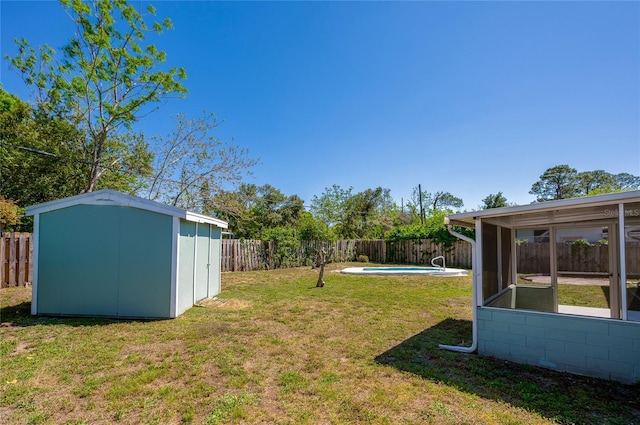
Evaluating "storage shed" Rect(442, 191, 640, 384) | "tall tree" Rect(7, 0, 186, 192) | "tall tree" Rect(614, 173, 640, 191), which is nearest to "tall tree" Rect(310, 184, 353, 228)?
"tall tree" Rect(7, 0, 186, 192)

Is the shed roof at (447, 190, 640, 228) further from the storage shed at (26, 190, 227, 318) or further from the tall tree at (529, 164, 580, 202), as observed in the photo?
the tall tree at (529, 164, 580, 202)

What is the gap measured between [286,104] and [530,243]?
36.2ft

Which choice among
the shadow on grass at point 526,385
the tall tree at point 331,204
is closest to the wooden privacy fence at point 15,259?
the shadow on grass at point 526,385

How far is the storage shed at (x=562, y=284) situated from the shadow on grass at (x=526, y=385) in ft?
Answer: 0.78

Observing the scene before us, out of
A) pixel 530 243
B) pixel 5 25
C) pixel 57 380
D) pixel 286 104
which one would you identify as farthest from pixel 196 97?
pixel 530 243

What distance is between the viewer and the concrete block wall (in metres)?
3.12

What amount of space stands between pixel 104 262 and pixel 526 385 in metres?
7.17

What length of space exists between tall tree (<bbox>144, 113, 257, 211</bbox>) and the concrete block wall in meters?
12.8

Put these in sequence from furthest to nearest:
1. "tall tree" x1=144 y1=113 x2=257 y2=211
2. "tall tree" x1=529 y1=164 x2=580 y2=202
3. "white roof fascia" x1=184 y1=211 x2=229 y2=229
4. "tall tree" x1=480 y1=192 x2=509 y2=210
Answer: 1. "tall tree" x1=529 y1=164 x2=580 y2=202
2. "tall tree" x1=480 y1=192 x2=509 y2=210
3. "tall tree" x1=144 y1=113 x2=257 y2=211
4. "white roof fascia" x1=184 y1=211 x2=229 y2=229

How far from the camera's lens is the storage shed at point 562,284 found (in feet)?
10.6

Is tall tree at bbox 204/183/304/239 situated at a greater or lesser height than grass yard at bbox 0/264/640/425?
greater

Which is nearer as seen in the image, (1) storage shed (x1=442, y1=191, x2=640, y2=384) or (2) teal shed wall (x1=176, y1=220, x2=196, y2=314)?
(1) storage shed (x1=442, y1=191, x2=640, y2=384)

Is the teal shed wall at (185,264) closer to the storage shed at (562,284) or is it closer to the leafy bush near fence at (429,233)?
the storage shed at (562,284)

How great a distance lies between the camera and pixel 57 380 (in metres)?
3.19
